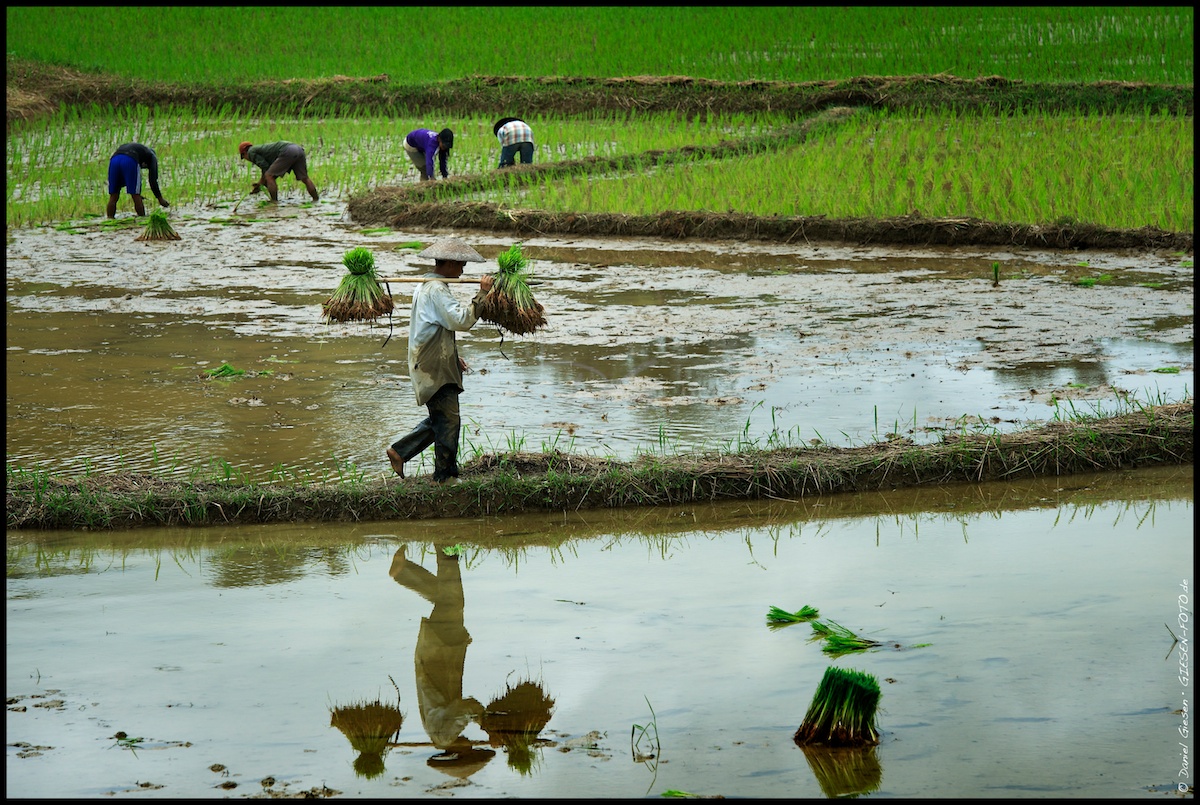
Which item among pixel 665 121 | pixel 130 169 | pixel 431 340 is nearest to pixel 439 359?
pixel 431 340

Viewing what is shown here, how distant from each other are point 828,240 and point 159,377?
6.23 metres

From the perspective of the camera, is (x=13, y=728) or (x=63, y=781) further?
(x=13, y=728)

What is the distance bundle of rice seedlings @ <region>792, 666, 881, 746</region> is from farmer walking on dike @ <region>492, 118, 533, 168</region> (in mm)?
12076

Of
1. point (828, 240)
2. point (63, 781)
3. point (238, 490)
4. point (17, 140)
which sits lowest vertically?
point (63, 781)

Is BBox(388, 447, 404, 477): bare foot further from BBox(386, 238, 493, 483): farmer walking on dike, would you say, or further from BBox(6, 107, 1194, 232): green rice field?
BBox(6, 107, 1194, 232): green rice field

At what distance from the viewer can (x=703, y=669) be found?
10.6 ft

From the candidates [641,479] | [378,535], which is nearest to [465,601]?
[378,535]

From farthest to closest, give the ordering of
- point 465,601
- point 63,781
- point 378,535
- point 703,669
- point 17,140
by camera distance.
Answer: point 17,140 < point 378,535 < point 465,601 < point 703,669 < point 63,781

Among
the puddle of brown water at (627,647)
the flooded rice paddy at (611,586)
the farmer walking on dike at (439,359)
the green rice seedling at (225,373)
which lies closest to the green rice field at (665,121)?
the flooded rice paddy at (611,586)

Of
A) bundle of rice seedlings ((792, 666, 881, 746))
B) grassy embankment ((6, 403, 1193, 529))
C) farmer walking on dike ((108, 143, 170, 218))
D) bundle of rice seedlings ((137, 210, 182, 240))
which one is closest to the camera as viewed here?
bundle of rice seedlings ((792, 666, 881, 746))

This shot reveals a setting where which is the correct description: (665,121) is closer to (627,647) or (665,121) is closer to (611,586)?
(611,586)

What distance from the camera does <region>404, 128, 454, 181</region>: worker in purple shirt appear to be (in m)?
13.5

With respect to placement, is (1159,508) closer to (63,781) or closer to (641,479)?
(641,479)

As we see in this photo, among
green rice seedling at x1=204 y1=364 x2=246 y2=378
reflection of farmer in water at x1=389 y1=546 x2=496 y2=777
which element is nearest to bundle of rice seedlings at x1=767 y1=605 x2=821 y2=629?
reflection of farmer in water at x1=389 y1=546 x2=496 y2=777
